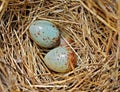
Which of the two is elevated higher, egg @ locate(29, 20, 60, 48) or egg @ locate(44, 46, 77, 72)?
egg @ locate(29, 20, 60, 48)

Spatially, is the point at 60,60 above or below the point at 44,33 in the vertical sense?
below

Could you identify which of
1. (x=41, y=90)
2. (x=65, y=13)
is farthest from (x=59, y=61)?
(x=65, y=13)

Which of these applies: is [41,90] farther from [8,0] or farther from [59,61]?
[8,0]
